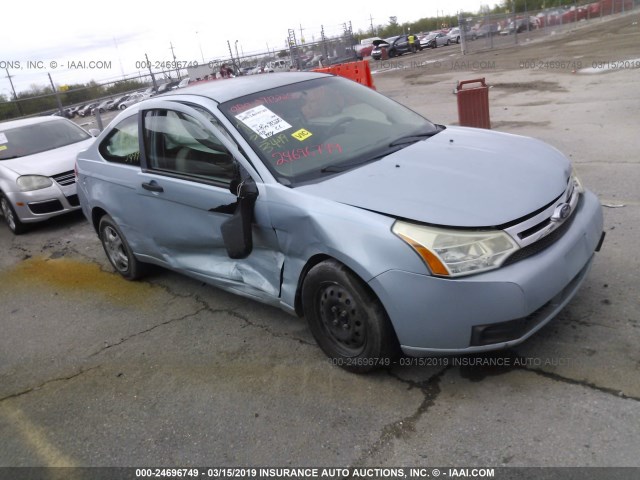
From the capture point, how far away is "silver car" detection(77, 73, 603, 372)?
2.81 m

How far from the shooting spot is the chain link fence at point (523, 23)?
31656mm

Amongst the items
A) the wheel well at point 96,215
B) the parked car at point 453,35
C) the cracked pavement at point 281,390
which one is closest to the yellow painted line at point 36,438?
the cracked pavement at point 281,390

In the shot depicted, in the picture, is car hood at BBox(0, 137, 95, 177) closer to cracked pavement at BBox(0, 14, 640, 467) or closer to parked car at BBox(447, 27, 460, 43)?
cracked pavement at BBox(0, 14, 640, 467)

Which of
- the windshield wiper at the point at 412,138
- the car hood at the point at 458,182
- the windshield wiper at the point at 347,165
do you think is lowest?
the car hood at the point at 458,182

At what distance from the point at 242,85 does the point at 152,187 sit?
1.05 metres

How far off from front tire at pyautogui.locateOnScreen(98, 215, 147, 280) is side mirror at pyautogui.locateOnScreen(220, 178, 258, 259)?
6.15 ft

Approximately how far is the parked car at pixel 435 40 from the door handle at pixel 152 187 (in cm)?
4422

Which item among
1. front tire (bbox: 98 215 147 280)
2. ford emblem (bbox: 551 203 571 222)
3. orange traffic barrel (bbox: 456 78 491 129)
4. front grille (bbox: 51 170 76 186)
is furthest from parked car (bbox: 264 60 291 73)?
ford emblem (bbox: 551 203 571 222)

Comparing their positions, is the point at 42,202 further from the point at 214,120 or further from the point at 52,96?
the point at 52,96

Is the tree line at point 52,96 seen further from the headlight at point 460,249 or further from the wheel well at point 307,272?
the headlight at point 460,249

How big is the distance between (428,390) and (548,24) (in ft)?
138

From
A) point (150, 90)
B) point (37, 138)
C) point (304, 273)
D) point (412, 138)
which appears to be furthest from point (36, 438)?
point (150, 90)

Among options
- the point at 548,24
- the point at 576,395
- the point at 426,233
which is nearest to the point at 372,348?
the point at 426,233

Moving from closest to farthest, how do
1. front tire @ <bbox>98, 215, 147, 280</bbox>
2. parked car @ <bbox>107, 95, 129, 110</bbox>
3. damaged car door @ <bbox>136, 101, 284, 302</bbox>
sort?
1. damaged car door @ <bbox>136, 101, 284, 302</bbox>
2. front tire @ <bbox>98, 215, 147, 280</bbox>
3. parked car @ <bbox>107, 95, 129, 110</bbox>
